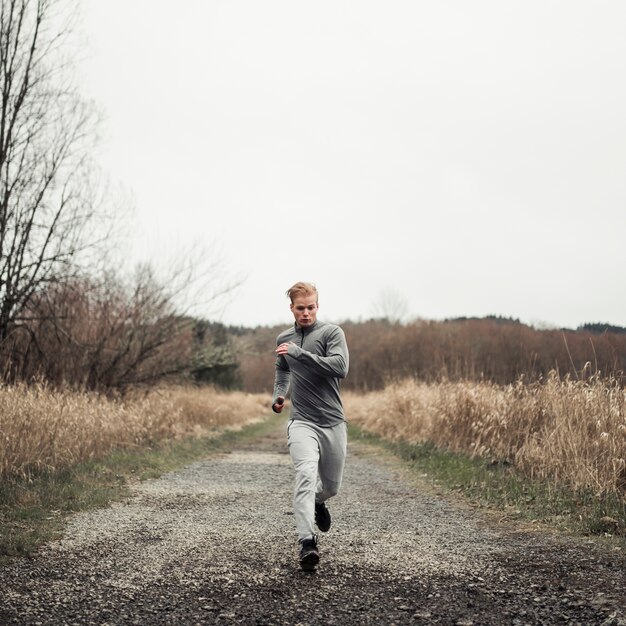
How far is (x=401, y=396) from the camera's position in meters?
17.8

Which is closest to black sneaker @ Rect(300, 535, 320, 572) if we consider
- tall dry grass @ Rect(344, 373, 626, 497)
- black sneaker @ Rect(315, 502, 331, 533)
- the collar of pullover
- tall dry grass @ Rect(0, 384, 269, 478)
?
black sneaker @ Rect(315, 502, 331, 533)

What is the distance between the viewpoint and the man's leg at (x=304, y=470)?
4.70 m

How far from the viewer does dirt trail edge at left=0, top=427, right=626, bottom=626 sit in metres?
3.85

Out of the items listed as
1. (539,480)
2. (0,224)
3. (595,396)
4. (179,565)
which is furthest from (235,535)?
(0,224)

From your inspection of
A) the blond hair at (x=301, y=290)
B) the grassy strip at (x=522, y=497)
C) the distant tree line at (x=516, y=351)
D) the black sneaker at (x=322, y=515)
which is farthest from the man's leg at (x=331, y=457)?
the distant tree line at (x=516, y=351)

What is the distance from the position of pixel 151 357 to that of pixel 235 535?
13398 millimetres

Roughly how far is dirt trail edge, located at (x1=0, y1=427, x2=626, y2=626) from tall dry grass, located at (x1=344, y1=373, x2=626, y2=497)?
142cm

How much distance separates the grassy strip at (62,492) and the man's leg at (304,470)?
7.24 ft

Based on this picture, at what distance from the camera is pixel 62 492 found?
7527mm

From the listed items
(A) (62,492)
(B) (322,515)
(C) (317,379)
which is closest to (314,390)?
(C) (317,379)

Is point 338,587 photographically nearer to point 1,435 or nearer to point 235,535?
point 235,535

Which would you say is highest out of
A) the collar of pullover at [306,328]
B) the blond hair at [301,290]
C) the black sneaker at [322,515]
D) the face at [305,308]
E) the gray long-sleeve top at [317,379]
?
the blond hair at [301,290]

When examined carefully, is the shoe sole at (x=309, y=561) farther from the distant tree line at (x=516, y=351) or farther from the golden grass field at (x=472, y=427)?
the distant tree line at (x=516, y=351)

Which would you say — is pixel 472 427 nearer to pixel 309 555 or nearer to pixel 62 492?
pixel 62 492
